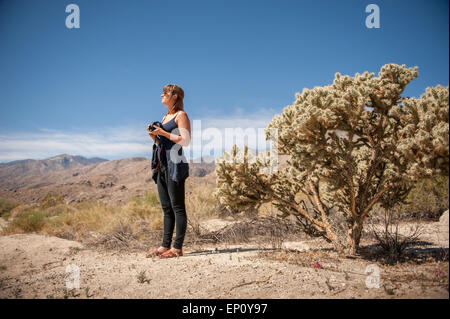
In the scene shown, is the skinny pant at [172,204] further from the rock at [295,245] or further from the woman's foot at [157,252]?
the rock at [295,245]

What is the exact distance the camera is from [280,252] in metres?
3.65

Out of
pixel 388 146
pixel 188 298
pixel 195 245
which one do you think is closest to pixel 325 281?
pixel 188 298

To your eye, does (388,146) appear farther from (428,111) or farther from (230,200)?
(230,200)

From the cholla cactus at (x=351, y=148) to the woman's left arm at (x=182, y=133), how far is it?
0.58 m

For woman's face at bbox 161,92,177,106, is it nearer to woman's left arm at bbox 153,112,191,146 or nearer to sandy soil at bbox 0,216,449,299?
woman's left arm at bbox 153,112,191,146

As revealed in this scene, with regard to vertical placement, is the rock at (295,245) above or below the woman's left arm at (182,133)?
below

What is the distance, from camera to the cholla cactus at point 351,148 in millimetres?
2295

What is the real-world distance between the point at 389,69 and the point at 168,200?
3436 mm

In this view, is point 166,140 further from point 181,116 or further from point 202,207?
point 202,207

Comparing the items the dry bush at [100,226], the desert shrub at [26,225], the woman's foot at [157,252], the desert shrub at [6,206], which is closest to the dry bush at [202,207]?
the dry bush at [100,226]

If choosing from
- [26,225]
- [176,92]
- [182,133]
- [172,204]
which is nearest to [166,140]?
[182,133]

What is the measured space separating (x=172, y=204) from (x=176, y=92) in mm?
1731
